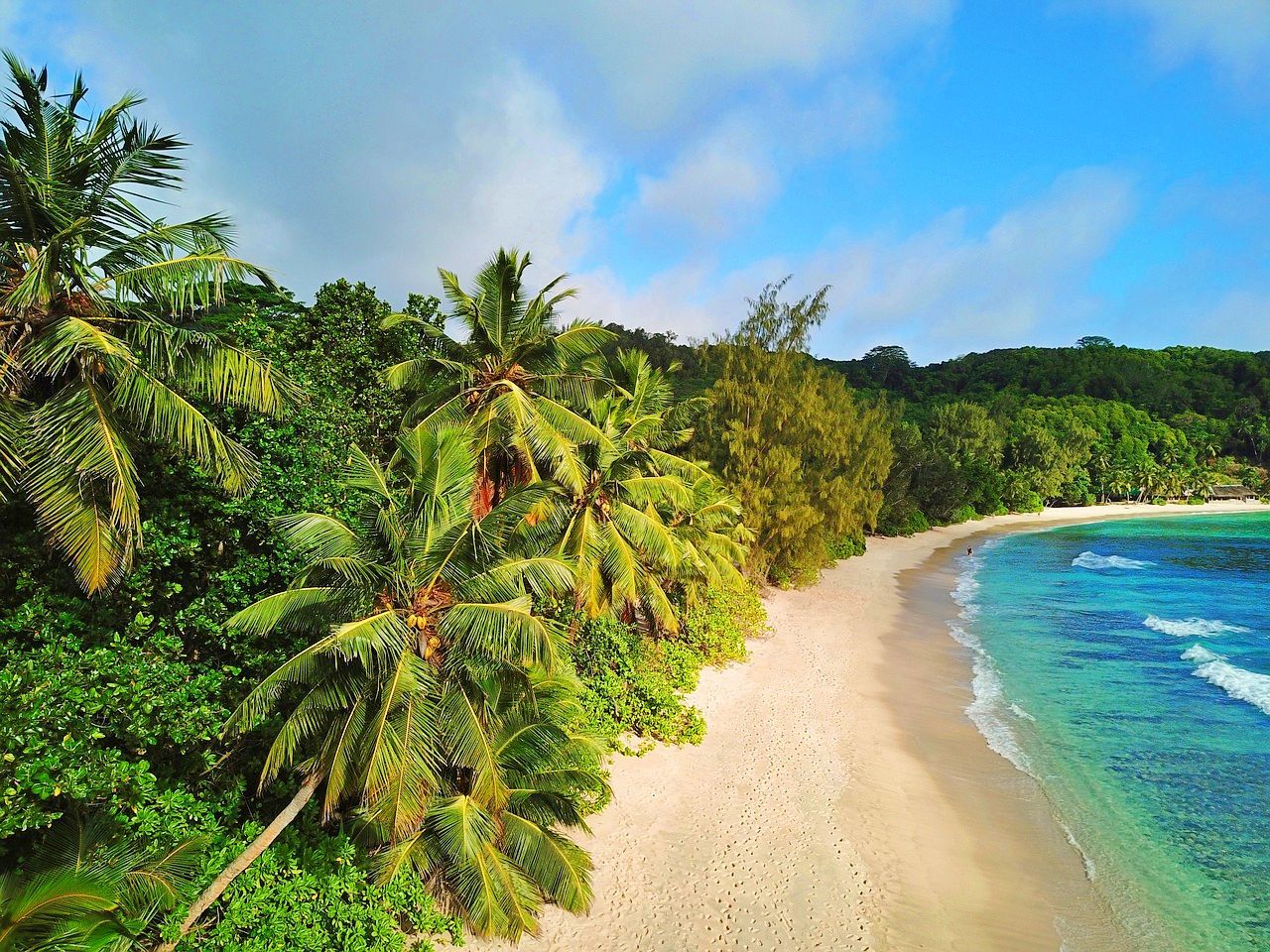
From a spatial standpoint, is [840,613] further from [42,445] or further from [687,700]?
[42,445]

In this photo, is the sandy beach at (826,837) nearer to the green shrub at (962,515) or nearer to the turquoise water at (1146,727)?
the turquoise water at (1146,727)

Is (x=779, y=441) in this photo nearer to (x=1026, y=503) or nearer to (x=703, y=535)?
(x=703, y=535)

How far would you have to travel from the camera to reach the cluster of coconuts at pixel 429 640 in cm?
766

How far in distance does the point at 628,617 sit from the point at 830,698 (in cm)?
661

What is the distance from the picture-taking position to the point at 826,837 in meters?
12.5

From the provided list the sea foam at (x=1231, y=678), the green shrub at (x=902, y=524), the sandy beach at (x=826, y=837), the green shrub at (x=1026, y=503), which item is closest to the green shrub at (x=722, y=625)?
the sandy beach at (x=826, y=837)

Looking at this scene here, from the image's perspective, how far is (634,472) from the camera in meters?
15.8

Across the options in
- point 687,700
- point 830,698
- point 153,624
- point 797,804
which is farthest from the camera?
point 830,698

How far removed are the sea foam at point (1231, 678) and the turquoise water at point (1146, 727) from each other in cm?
7

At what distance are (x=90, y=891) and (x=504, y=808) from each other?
16.5ft

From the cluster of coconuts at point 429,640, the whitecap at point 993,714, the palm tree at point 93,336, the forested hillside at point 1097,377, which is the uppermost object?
the forested hillside at point 1097,377

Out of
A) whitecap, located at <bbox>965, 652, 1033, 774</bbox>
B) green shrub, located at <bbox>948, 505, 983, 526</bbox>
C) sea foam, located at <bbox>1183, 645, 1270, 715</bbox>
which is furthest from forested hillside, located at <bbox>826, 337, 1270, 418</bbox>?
whitecap, located at <bbox>965, 652, 1033, 774</bbox>

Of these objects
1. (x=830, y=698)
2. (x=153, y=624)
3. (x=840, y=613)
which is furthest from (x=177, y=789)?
(x=840, y=613)

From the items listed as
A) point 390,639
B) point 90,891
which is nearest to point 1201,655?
point 390,639
